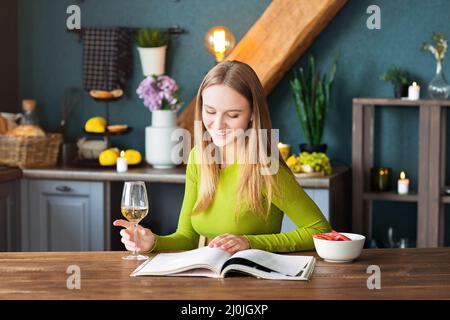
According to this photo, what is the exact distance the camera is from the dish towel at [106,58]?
17.5ft

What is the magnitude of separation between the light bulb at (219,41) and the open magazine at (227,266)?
2592mm

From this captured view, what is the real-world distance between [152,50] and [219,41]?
492 millimetres

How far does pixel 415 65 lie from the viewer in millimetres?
4988

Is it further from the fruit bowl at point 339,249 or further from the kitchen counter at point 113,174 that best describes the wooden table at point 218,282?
the kitchen counter at point 113,174

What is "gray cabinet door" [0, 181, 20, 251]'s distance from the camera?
481cm

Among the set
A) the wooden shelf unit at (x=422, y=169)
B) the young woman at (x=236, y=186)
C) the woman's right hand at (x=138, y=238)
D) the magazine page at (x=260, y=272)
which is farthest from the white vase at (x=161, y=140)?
the magazine page at (x=260, y=272)

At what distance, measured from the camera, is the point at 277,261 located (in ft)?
8.18

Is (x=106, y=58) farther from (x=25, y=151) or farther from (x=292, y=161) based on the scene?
(x=292, y=161)

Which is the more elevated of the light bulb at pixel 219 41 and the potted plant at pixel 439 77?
the light bulb at pixel 219 41

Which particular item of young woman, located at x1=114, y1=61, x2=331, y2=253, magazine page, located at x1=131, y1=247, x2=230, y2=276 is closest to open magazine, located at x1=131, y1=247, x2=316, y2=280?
magazine page, located at x1=131, y1=247, x2=230, y2=276

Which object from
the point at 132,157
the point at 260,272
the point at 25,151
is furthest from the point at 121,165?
the point at 260,272

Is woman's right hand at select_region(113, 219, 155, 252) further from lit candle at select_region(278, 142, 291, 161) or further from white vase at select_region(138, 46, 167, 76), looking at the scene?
white vase at select_region(138, 46, 167, 76)

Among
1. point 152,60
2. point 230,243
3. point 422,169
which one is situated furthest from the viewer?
point 152,60
